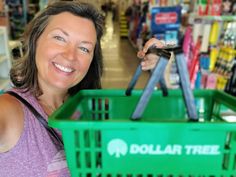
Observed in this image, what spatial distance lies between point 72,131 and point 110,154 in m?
0.11

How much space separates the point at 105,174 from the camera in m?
0.71

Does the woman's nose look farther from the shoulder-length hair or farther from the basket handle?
the basket handle

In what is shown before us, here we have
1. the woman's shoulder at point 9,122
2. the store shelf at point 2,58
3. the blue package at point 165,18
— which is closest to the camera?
the woman's shoulder at point 9,122

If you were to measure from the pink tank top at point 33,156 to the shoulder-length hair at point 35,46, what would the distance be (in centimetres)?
21

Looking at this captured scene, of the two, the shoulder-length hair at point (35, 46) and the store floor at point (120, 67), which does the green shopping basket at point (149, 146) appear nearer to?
the shoulder-length hair at point (35, 46)

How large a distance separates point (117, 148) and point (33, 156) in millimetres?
500

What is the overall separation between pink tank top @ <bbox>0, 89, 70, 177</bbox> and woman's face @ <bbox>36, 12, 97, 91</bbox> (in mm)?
188

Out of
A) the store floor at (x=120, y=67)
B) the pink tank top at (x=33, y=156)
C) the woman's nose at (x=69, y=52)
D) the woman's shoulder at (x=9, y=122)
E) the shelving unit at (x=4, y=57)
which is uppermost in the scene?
the woman's nose at (x=69, y=52)

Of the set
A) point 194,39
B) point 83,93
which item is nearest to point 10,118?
point 83,93

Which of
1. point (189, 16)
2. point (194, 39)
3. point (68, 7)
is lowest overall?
point (194, 39)

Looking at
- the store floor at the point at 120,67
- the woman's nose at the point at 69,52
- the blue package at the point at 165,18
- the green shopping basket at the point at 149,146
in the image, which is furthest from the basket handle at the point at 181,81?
the store floor at the point at 120,67

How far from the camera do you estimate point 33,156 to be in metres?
1.05

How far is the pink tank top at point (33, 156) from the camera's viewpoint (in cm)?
104

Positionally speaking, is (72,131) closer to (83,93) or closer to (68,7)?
(83,93)
